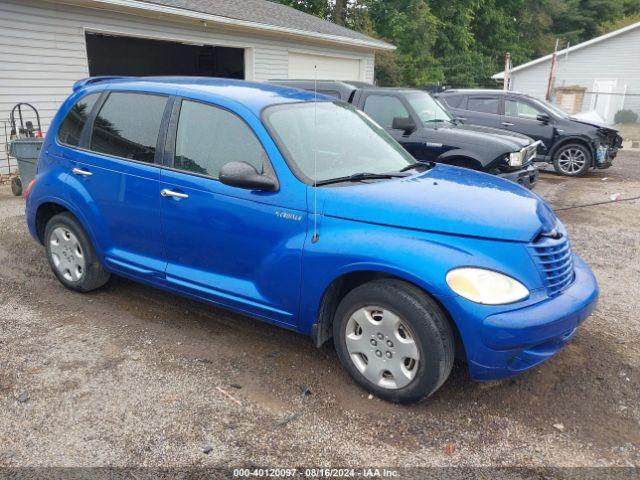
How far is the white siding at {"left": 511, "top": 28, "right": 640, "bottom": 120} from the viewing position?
87.9 ft

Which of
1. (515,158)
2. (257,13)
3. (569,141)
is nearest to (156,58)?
(257,13)

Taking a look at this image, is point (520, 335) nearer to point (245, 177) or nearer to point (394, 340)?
point (394, 340)

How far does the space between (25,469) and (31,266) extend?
3216mm

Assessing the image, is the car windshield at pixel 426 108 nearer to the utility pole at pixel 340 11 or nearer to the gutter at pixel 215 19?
the gutter at pixel 215 19

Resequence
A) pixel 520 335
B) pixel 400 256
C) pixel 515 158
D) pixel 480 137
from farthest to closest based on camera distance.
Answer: pixel 480 137 < pixel 515 158 < pixel 400 256 < pixel 520 335

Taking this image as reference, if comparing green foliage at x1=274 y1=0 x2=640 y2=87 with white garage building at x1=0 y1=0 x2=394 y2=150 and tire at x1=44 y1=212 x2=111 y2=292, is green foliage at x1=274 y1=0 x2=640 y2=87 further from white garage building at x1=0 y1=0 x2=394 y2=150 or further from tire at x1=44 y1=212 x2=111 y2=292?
tire at x1=44 y1=212 x2=111 y2=292

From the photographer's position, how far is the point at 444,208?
3.08 meters

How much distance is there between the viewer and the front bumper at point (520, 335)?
108 inches

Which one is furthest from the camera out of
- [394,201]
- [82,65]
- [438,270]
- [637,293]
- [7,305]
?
[82,65]

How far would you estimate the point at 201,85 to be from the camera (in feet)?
13.0

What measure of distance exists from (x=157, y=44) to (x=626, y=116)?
74.3 ft

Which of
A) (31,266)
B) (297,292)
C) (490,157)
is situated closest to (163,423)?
Answer: (297,292)

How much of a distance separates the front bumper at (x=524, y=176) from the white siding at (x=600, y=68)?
22921 mm

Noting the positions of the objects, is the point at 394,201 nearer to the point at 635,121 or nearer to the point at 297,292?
the point at 297,292
